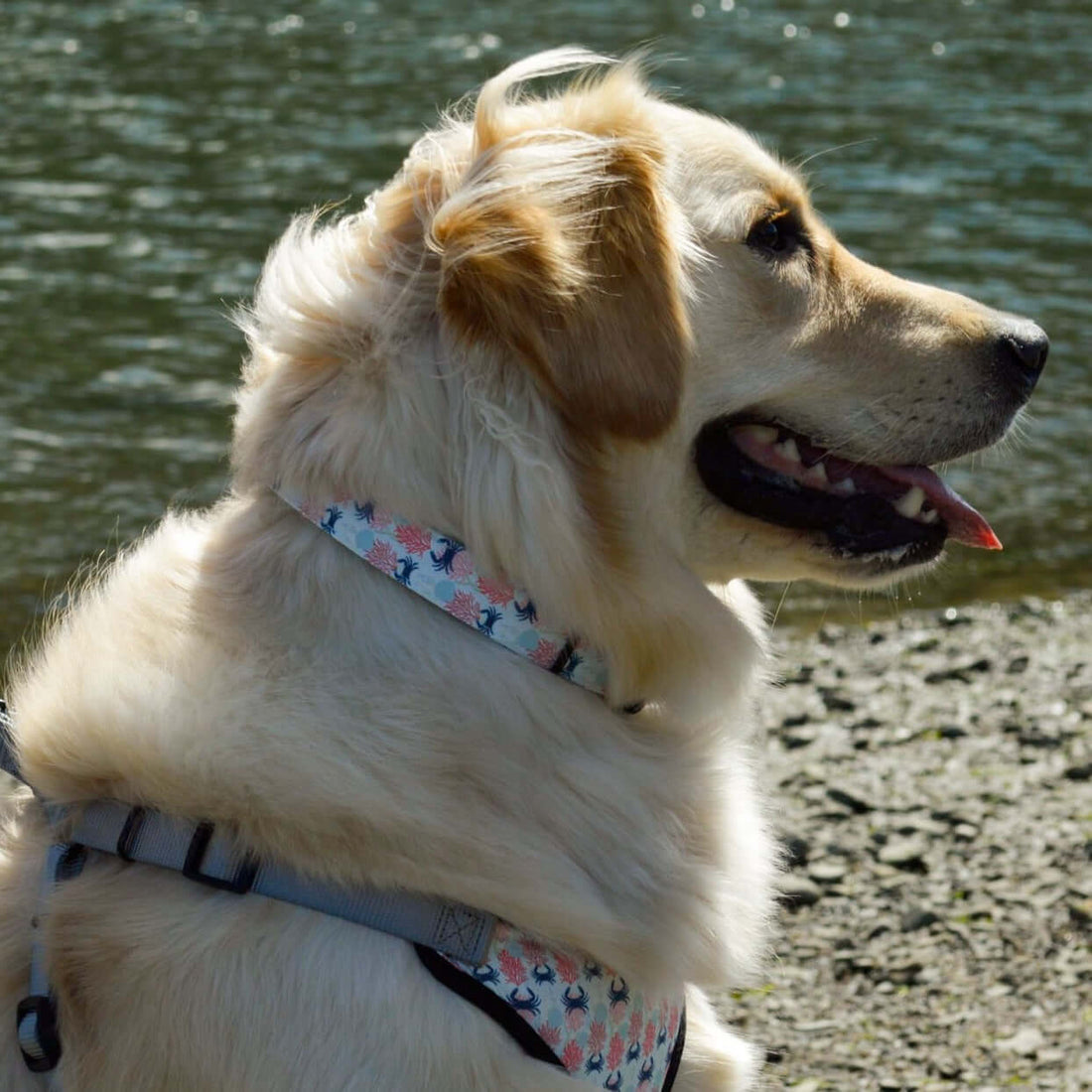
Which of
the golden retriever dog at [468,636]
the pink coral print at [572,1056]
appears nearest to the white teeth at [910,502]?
the golden retriever dog at [468,636]

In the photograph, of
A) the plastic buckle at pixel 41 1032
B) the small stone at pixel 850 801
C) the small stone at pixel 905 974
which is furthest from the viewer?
the small stone at pixel 850 801

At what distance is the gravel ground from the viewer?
446 centimetres

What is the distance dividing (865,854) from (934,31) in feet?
62.3

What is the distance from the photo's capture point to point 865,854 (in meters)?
5.53

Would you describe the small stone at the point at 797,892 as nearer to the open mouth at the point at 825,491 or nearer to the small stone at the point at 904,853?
the small stone at the point at 904,853

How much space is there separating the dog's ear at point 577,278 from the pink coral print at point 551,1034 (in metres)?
1.01

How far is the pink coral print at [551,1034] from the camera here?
275 centimetres

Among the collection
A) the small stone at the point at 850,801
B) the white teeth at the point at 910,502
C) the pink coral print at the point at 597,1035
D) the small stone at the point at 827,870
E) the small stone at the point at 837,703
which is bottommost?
the small stone at the point at 837,703

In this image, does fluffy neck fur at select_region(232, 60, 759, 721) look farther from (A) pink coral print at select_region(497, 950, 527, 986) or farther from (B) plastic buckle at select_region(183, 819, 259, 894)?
(B) plastic buckle at select_region(183, 819, 259, 894)

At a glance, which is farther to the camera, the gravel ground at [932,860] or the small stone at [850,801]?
Answer: the small stone at [850,801]

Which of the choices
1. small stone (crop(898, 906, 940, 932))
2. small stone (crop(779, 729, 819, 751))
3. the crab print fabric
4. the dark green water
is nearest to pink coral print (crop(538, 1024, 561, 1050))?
the crab print fabric

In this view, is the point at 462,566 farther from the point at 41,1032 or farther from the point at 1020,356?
the point at 1020,356

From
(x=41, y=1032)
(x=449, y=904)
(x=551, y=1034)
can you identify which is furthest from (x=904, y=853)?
(x=41, y=1032)

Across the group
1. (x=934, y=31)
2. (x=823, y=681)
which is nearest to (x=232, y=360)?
(x=823, y=681)
